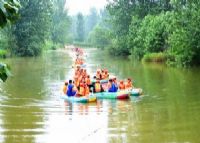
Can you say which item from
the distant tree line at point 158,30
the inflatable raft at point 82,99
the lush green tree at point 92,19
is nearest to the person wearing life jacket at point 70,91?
the inflatable raft at point 82,99

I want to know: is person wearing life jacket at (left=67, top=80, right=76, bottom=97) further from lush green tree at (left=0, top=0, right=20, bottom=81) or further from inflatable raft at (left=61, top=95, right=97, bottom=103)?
lush green tree at (left=0, top=0, right=20, bottom=81)

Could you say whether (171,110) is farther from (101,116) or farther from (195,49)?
(195,49)

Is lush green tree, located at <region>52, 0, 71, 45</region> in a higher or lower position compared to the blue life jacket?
higher

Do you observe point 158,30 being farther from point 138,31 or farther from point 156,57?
point 138,31

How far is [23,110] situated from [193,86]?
11719mm

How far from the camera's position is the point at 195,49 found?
36594 mm

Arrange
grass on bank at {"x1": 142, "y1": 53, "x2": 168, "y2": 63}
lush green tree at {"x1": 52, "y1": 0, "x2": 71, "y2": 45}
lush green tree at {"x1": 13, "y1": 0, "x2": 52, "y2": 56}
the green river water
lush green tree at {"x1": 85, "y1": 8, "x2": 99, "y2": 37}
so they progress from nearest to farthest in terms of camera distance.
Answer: the green river water
grass on bank at {"x1": 142, "y1": 53, "x2": 168, "y2": 63}
lush green tree at {"x1": 13, "y1": 0, "x2": 52, "y2": 56}
lush green tree at {"x1": 52, "y1": 0, "x2": 71, "y2": 45}
lush green tree at {"x1": 85, "y1": 8, "x2": 99, "y2": 37}

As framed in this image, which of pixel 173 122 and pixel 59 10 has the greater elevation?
pixel 59 10

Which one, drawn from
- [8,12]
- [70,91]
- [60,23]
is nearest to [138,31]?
[70,91]

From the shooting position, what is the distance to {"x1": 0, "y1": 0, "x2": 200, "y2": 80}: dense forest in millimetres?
36688

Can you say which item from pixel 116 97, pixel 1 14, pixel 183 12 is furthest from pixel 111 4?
pixel 1 14

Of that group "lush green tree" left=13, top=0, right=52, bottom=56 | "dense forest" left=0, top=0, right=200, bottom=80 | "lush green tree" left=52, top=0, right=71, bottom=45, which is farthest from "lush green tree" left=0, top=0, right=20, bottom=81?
"lush green tree" left=52, top=0, right=71, bottom=45

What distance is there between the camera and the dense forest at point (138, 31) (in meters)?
36.7

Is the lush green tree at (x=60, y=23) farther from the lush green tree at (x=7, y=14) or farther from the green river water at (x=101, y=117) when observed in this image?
the lush green tree at (x=7, y=14)
